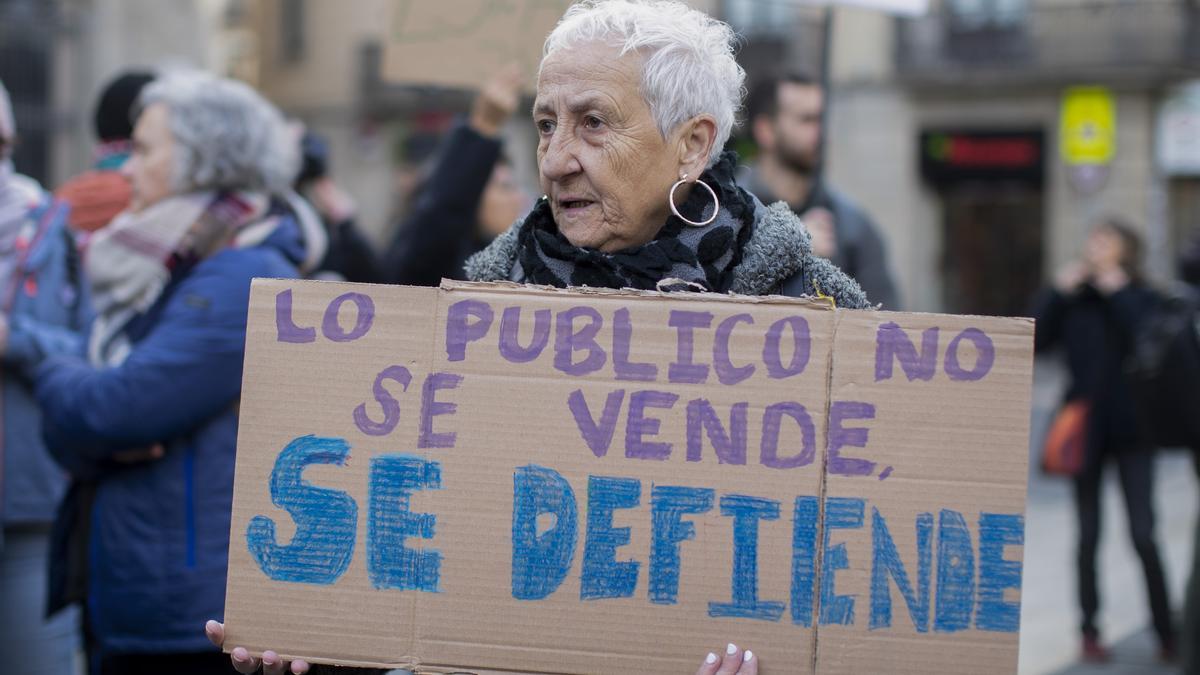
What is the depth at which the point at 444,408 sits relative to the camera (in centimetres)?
204

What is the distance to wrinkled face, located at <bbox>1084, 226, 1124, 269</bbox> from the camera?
6.79m

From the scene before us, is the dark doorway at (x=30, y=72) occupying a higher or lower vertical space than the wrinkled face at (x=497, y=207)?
higher

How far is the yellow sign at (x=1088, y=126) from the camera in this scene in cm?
2134

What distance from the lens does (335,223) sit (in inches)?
232

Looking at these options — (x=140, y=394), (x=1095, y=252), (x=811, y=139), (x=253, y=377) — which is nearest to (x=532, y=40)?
(x=811, y=139)

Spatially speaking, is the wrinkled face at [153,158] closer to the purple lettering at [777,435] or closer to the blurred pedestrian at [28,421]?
the blurred pedestrian at [28,421]

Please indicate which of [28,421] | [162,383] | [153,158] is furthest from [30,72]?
[162,383]

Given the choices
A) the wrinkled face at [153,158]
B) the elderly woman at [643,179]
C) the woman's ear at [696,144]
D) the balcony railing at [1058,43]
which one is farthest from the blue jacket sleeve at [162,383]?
the balcony railing at [1058,43]

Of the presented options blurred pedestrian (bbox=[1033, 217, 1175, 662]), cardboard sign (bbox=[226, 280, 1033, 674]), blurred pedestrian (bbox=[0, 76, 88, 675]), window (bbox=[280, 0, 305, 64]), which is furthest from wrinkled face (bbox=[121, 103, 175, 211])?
window (bbox=[280, 0, 305, 64])

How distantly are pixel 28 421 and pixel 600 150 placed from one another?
207 centimetres

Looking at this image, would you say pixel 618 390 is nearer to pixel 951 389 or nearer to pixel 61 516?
pixel 951 389

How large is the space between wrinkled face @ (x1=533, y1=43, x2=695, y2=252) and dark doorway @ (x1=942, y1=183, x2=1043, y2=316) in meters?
21.1

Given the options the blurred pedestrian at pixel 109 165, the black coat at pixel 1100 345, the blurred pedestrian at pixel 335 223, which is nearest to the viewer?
the blurred pedestrian at pixel 109 165

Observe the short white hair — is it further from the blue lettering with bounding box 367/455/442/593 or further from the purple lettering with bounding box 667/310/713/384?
the blue lettering with bounding box 367/455/442/593
